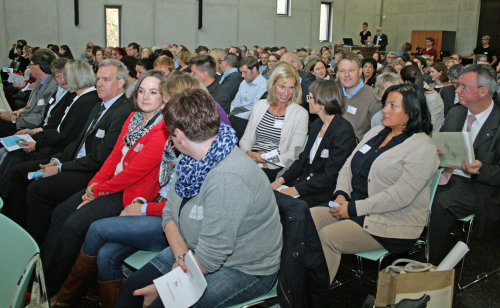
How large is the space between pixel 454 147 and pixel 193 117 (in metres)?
2.02

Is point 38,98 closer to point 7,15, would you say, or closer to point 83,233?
point 83,233

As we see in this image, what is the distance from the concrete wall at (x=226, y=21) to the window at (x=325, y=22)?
24 centimetres

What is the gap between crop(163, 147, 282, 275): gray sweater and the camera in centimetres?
170

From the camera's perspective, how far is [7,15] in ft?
44.3

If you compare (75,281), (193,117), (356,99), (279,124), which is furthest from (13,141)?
(356,99)

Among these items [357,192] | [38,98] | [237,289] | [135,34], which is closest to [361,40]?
[135,34]

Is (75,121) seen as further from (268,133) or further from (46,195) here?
(268,133)

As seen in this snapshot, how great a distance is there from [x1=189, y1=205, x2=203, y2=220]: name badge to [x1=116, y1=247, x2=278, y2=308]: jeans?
248mm

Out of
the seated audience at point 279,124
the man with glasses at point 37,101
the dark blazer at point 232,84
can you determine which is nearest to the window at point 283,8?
the dark blazer at point 232,84

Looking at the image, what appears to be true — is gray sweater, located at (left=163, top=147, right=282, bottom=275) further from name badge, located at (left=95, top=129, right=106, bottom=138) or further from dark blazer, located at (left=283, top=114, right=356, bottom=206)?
name badge, located at (left=95, top=129, right=106, bottom=138)


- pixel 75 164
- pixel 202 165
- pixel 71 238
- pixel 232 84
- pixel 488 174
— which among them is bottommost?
pixel 71 238

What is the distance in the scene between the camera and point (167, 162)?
8.41 ft

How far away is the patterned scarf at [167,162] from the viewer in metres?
2.52

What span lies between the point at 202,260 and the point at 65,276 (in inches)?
49.6
